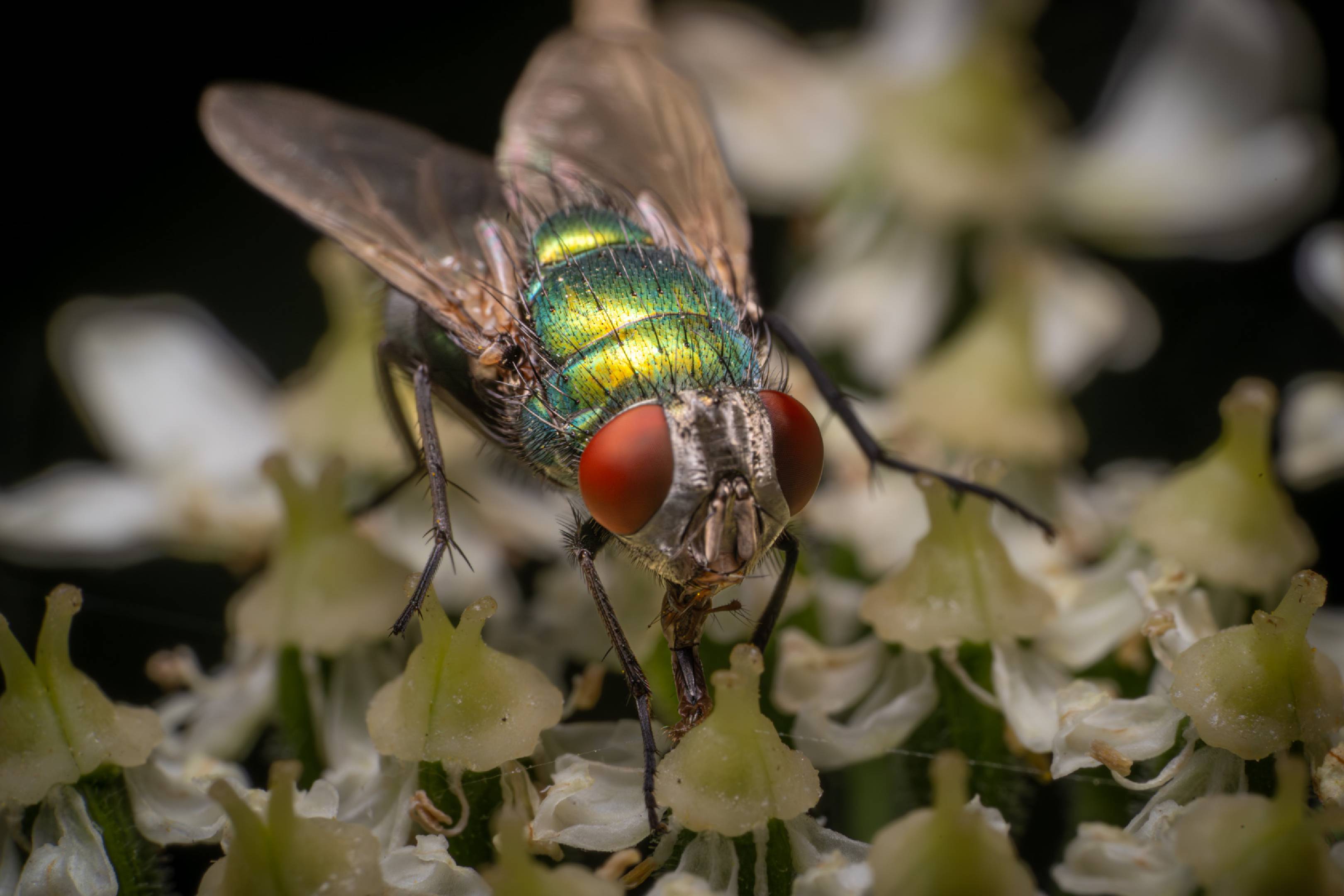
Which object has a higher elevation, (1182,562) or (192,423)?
(1182,562)

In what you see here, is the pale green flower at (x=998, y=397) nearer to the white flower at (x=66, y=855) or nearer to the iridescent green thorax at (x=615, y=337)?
the iridescent green thorax at (x=615, y=337)

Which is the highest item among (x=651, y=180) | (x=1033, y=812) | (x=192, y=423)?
(x=651, y=180)

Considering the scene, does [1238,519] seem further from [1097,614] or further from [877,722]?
[877,722]

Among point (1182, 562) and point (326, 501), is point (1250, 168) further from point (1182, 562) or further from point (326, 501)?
point (326, 501)

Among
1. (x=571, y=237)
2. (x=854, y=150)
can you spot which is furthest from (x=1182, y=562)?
(x=854, y=150)

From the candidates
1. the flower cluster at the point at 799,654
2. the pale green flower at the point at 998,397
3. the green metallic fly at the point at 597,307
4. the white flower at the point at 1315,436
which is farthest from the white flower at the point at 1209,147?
the green metallic fly at the point at 597,307

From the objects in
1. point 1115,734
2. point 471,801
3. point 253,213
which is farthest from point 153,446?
point 1115,734
